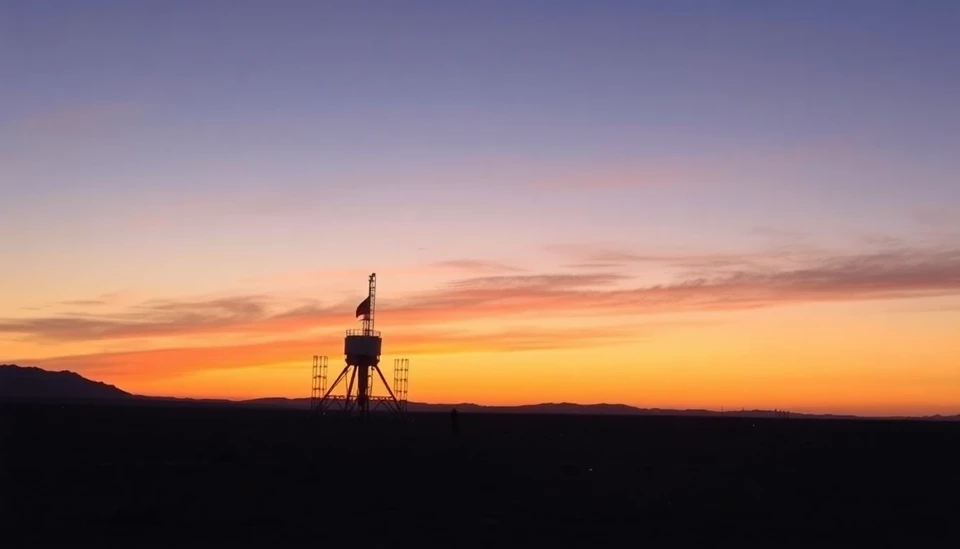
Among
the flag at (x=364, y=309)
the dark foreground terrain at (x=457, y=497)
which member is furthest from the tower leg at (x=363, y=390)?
the dark foreground terrain at (x=457, y=497)

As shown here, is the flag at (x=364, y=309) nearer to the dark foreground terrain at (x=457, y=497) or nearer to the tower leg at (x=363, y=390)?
the tower leg at (x=363, y=390)

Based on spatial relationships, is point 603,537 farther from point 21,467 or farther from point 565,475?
point 21,467

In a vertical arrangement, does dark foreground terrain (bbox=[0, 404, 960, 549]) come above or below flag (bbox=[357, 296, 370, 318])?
below

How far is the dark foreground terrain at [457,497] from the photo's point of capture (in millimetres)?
18234

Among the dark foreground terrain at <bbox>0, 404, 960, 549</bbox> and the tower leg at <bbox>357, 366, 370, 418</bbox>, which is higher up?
the tower leg at <bbox>357, 366, 370, 418</bbox>

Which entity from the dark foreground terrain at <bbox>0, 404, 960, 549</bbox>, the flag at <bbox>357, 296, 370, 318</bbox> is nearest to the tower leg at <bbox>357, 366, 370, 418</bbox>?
the flag at <bbox>357, 296, 370, 318</bbox>

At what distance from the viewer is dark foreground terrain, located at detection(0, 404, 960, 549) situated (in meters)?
18.2

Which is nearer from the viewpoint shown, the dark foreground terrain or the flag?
the dark foreground terrain

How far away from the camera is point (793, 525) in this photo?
20.2 m

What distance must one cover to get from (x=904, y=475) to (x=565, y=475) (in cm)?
1067

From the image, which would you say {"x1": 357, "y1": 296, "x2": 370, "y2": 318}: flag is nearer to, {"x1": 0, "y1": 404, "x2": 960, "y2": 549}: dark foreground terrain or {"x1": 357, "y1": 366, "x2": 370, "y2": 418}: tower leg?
{"x1": 357, "y1": 366, "x2": 370, "y2": 418}: tower leg

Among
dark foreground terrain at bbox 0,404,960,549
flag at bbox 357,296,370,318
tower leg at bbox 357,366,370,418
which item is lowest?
dark foreground terrain at bbox 0,404,960,549

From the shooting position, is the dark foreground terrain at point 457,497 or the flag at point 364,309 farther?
the flag at point 364,309

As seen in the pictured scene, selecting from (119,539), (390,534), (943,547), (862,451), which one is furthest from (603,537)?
(862,451)
